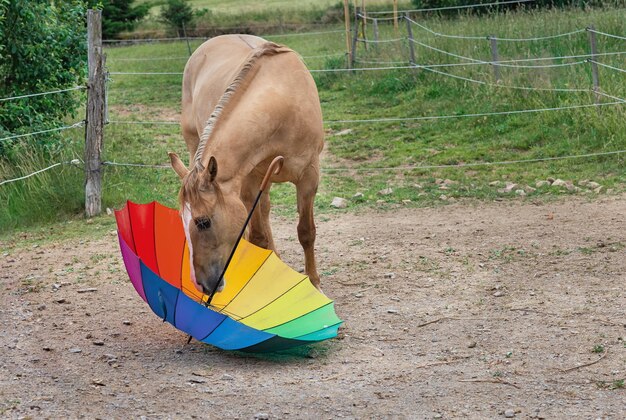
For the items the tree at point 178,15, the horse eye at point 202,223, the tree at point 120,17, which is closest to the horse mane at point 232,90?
the horse eye at point 202,223

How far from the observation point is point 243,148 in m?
5.03

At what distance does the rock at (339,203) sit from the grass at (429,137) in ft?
0.29

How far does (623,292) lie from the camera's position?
540 centimetres

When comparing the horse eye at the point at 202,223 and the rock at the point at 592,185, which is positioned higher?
the horse eye at the point at 202,223

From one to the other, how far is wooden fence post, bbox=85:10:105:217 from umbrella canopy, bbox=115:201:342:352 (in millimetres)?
3183

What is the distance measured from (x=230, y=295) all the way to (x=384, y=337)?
0.90 m

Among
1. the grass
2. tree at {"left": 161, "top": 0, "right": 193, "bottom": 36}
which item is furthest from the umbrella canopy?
tree at {"left": 161, "top": 0, "right": 193, "bottom": 36}

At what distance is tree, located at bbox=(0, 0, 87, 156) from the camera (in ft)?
29.5

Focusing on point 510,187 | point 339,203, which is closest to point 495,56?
point 510,187

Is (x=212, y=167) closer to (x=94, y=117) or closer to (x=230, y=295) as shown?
(x=230, y=295)

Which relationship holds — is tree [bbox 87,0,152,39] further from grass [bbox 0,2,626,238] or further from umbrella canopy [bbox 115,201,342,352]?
umbrella canopy [bbox 115,201,342,352]

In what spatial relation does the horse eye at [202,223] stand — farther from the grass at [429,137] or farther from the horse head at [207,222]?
the grass at [429,137]

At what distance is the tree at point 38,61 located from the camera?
9.00 metres

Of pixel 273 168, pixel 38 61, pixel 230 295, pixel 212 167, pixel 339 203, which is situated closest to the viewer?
pixel 212 167
